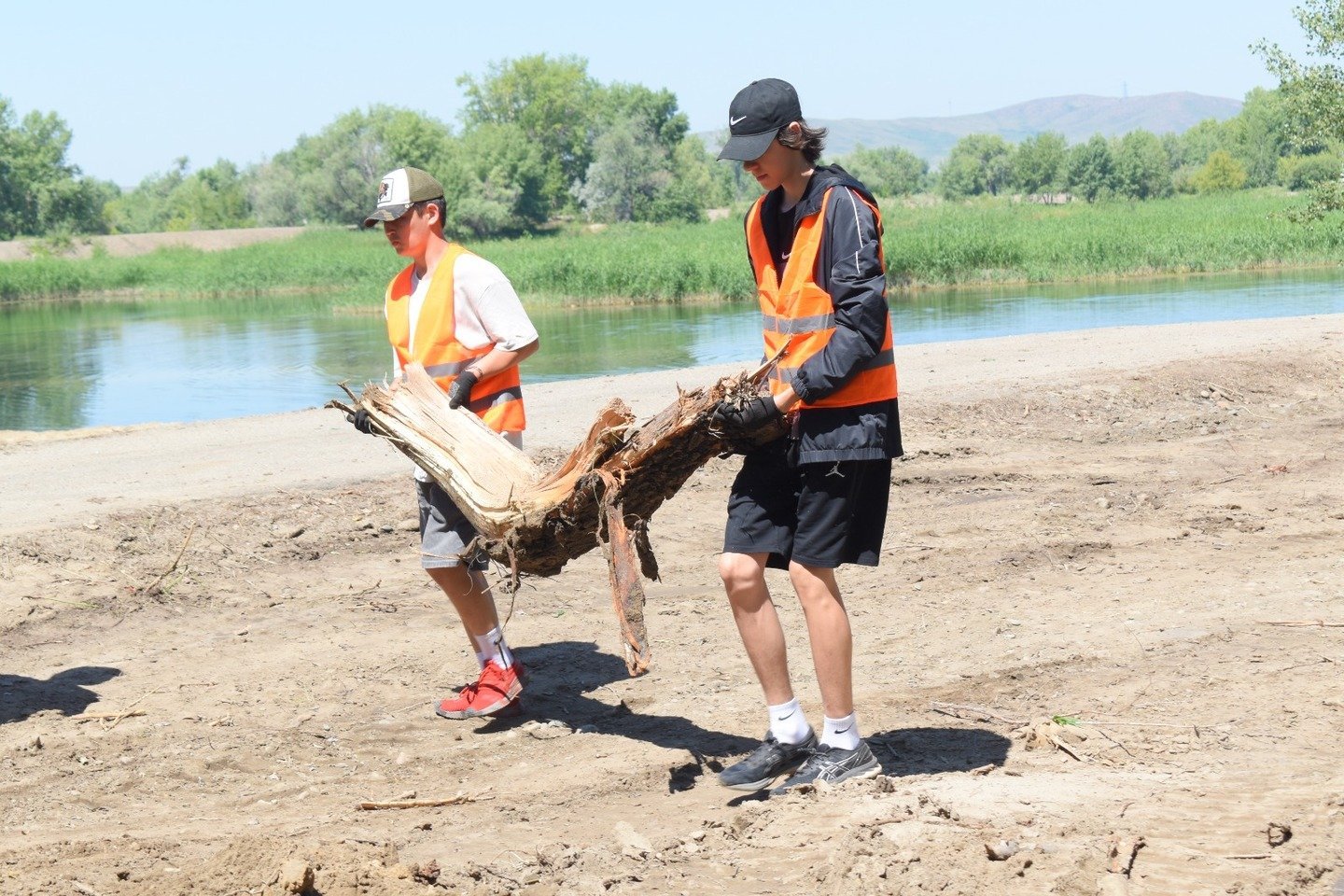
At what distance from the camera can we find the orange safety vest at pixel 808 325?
3881mm

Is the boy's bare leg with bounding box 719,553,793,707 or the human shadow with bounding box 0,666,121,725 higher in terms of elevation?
the boy's bare leg with bounding box 719,553,793,707

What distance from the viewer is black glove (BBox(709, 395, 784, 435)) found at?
12.8 feet

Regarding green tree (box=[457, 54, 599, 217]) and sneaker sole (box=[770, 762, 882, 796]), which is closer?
sneaker sole (box=[770, 762, 882, 796])

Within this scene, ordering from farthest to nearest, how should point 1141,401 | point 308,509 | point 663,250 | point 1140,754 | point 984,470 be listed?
point 663,250 < point 1141,401 < point 984,470 < point 308,509 < point 1140,754

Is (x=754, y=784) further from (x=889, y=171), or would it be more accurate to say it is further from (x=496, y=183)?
(x=889, y=171)

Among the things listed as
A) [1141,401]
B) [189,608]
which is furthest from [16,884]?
[1141,401]

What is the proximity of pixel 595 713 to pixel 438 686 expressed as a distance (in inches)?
29.4

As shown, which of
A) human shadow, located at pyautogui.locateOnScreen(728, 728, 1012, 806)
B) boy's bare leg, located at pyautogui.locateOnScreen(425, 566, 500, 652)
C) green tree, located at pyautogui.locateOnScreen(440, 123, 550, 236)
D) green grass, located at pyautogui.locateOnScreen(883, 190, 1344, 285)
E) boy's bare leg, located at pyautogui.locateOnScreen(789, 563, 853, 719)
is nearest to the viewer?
boy's bare leg, located at pyautogui.locateOnScreen(789, 563, 853, 719)

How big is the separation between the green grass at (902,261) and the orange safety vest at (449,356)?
24176 millimetres

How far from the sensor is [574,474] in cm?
450

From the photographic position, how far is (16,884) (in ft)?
12.0

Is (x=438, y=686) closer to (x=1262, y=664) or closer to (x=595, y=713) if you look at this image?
(x=595, y=713)

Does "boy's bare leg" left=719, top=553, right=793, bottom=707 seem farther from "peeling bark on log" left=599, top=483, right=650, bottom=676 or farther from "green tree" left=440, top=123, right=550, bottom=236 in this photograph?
"green tree" left=440, top=123, right=550, bottom=236

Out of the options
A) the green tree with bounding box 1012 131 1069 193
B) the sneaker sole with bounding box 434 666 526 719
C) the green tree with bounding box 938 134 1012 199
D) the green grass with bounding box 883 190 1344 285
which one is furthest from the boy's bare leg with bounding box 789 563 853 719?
the green tree with bounding box 938 134 1012 199
